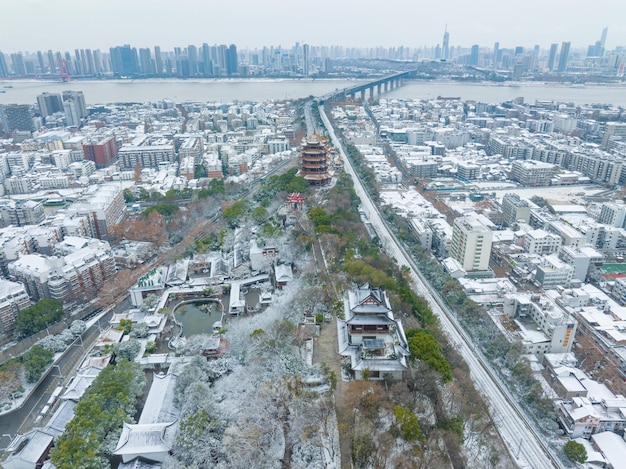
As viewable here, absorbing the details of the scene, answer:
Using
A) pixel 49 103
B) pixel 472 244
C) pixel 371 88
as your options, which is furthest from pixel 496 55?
pixel 472 244

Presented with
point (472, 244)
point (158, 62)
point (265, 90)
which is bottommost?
point (472, 244)

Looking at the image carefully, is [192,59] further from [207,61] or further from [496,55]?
[496,55]

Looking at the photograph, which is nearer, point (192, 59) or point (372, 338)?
point (372, 338)

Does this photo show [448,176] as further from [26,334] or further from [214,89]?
[214,89]

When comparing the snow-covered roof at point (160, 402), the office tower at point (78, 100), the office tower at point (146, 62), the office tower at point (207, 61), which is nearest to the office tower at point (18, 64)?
the office tower at point (146, 62)

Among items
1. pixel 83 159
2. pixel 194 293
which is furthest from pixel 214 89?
pixel 194 293

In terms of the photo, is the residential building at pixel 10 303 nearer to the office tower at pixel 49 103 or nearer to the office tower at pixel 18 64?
the office tower at pixel 49 103
